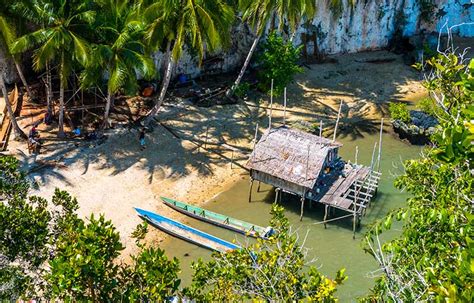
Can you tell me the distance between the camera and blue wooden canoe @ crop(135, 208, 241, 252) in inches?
780

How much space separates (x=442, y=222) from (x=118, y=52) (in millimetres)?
16799

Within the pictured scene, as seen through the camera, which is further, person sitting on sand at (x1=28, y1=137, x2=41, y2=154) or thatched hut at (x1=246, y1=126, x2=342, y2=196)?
person sitting on sand at (x1=28, y1=137, x2=41, y2=154)

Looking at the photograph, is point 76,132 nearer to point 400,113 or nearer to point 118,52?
point 118,52

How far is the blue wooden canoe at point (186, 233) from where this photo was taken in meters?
19.8

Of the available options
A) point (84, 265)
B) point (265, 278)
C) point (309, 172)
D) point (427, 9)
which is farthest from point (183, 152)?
point (427, 9)

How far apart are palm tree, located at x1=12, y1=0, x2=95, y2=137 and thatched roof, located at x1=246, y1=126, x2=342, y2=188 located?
8.09 metres

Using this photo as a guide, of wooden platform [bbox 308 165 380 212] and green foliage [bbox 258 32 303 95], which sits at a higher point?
green foliage [bbox 258 32 303 95]

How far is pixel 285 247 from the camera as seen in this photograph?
10.4 metres

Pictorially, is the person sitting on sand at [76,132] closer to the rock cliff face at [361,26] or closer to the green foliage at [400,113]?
the rock cliff face at [361,26]

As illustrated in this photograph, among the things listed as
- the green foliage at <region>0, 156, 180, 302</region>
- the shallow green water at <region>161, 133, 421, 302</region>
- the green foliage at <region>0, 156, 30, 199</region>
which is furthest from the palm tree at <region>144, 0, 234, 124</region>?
the green foliage at <region>0, 156, 180, 302</region>

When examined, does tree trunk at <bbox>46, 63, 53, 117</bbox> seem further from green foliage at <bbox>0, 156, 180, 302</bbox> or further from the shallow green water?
green foliage at <bbox>0, 156, 180, 302</bbox>

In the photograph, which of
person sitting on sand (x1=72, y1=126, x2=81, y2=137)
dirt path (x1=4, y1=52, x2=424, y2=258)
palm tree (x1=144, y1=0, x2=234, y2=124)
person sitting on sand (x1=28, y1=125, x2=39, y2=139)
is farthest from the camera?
person sitting on sand (x1=72, y1=126, x2=81, y2=137)

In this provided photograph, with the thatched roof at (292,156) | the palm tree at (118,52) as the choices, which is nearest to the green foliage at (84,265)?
the thatched roof at (292,156)

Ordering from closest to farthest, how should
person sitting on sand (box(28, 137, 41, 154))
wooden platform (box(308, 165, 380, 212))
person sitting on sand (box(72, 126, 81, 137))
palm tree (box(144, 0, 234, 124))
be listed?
wooden platform (box(308, 165, 380, 212))
palm tree (box(144, 0, 234, 124))
person sitting on sand (box(28, 137, 41, 154))
person sitting on sand (box(72, 126, 81, 137))
